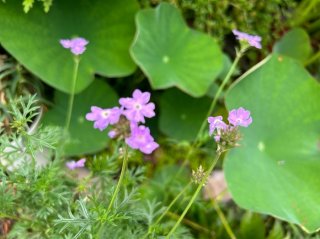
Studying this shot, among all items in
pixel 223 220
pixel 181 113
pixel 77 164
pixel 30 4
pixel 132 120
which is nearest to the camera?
pixel 132 120

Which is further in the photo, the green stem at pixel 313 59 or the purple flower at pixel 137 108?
the green stem at pixel 313 59

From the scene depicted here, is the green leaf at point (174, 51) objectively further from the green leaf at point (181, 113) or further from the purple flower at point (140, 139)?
the purple flower at point (140, 139)

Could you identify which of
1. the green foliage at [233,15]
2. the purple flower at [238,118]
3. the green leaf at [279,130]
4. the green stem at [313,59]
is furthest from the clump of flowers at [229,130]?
the green stem at [313,59]

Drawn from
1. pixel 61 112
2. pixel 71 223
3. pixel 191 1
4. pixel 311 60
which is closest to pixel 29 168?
pixel 71 223

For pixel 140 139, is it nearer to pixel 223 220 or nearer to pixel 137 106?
pixel 137 106

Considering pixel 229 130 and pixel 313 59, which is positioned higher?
pixel 229 130

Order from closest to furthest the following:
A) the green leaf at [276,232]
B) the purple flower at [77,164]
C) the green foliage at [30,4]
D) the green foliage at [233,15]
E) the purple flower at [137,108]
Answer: the purple flower at [137,108] → the purple flower at [77,164] → the green foliage at [30,4] → the green leaf at [276,232] → the green foliage at [233,15]

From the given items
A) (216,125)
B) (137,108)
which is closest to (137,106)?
(137,108)
